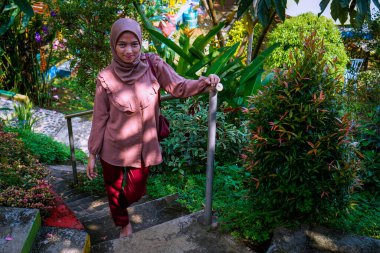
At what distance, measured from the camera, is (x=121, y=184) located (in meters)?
2.68

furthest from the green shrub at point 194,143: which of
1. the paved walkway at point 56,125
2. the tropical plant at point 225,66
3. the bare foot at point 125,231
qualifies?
the paved walkway at point 56,125

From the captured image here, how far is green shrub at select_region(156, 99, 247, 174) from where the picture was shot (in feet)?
12.6

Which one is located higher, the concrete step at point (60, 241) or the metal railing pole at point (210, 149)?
the metal railing pole at point (210, 149)

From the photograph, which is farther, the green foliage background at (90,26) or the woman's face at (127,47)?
the green foliage background at (90,26)

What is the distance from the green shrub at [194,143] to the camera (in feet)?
12.6

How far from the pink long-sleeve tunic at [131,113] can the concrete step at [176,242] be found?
1.42 feet

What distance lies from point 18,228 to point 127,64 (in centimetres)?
113

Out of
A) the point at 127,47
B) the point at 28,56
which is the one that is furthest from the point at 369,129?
the point at 28,56

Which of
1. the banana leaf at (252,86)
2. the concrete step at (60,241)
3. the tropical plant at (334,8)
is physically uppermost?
the tropical plant at (334,8)

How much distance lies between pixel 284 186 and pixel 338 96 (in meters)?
0.60

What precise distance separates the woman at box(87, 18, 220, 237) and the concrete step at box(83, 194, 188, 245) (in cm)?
57

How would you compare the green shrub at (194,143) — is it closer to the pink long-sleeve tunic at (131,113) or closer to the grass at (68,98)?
the pink long-sleeve tunic at (131,113)

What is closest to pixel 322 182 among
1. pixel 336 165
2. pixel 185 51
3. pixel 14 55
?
pixel 336 165

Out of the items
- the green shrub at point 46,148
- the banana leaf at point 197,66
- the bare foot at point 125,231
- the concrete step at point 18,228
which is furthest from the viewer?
the green shrub at point 46,148
